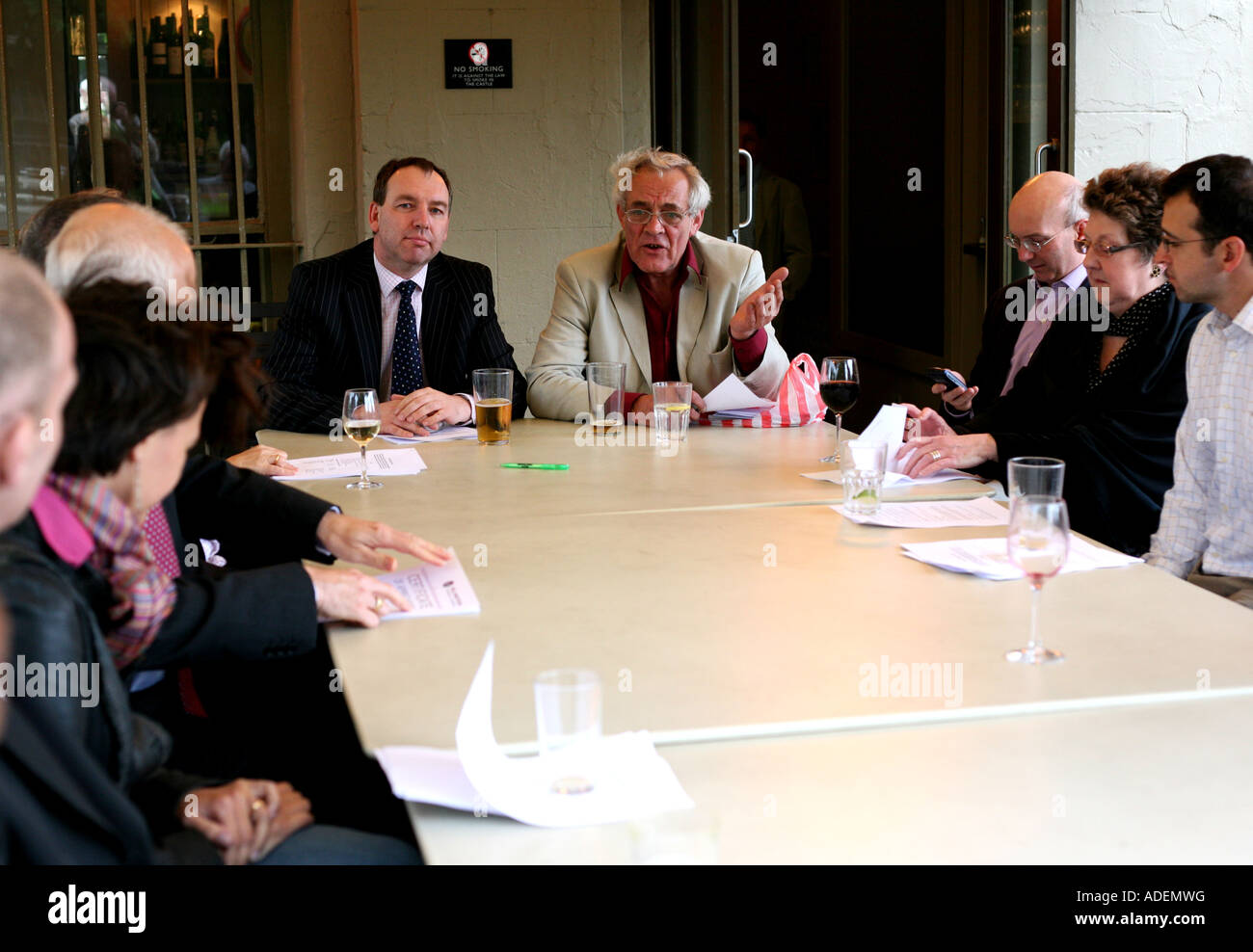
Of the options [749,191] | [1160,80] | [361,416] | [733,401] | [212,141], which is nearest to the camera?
[361,416]

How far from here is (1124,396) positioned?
115 inches

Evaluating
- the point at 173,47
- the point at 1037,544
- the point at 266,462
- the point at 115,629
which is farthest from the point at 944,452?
the point at 173,47

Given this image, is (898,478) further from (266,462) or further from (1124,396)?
(266,462)

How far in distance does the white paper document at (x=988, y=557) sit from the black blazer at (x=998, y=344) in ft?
5.50

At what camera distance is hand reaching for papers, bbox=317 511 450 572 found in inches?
76.3

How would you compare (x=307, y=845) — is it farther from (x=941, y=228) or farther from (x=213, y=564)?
(x=941, y=228)

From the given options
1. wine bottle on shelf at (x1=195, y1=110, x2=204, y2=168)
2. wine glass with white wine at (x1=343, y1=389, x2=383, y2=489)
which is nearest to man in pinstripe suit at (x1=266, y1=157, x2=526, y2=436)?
wine glass with white wine at (x1=343, y1=389, x2=383, y2=489)

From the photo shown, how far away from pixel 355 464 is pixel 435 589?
1.03 metres

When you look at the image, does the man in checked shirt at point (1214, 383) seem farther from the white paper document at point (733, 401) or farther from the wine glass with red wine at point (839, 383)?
the white paper document at point (733, 401)

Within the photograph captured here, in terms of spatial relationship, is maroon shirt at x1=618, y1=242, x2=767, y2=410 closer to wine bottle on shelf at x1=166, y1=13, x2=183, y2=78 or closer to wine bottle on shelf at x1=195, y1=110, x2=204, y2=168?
wine bottle on shelf at x1=195, y1=110, x2=204, y2=168

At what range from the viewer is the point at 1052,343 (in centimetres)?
325

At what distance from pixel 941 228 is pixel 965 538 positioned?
364cm

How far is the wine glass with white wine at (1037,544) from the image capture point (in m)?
1.52
